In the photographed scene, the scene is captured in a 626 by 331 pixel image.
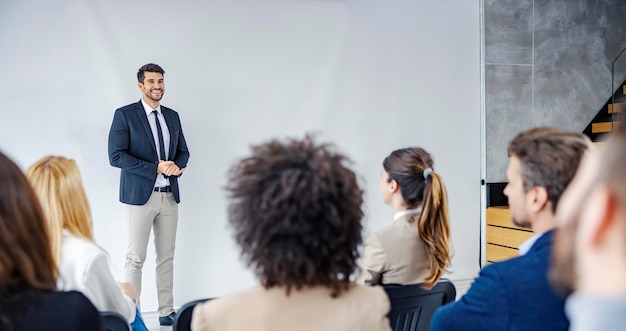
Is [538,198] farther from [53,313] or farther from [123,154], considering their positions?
[123,154]

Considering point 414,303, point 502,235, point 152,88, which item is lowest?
point 502,235

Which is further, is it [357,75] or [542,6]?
[542,6]

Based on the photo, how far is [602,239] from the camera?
0.41m

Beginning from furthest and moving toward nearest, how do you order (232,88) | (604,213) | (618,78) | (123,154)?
(618,78)
(232,88)
(123,154)
(604,213)

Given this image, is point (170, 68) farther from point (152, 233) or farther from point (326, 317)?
point (326, 317)

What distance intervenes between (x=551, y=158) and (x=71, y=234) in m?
1.39

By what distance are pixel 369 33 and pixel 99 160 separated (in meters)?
2.35

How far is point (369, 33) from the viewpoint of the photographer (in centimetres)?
439

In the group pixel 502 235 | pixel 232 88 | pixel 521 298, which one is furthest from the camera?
pixel 502 235

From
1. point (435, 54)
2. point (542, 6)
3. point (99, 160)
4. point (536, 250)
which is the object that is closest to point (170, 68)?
point (99, 160)

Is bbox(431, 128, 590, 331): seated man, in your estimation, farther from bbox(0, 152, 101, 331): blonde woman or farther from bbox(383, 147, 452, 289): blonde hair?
bbox(0, 152, 101, 331): blonde woman

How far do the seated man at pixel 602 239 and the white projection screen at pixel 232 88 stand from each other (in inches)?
139

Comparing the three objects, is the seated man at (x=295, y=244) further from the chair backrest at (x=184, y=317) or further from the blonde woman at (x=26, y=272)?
the chair backrest at (x=184, y=317)

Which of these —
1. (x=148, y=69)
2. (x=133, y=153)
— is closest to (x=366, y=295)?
(x=133, y=153)
